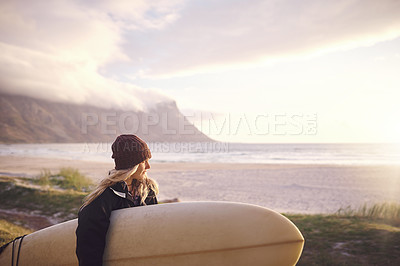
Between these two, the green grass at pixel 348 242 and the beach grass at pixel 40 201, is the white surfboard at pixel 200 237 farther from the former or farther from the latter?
the beach grass at pixel 40 201

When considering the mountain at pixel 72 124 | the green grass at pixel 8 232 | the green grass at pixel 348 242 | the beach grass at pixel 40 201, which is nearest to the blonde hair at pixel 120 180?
the green grass at pixel 348 242

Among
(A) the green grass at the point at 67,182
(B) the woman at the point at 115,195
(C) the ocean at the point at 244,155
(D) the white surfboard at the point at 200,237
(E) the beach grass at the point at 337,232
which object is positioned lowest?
(C) the ocean at the point at 244,155

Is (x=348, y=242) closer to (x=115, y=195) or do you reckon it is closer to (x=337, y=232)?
(x=337, y=232)

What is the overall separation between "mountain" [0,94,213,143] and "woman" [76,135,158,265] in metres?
115

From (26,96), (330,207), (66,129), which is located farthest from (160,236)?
(26,96)

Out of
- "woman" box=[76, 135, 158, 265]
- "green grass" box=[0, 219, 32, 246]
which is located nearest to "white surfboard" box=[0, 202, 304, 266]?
"woman" box=[76, 135, 158, 265]

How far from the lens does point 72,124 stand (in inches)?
5595

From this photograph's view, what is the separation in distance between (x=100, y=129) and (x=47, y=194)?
153 metres

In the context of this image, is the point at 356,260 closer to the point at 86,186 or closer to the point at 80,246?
the point at 80,246

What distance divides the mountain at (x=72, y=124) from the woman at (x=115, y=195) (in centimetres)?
11509

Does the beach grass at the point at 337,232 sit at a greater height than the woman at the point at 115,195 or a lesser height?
lesser

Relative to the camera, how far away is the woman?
5.65ft

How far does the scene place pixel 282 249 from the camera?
2.12 metres

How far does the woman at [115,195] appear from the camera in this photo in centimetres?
172
